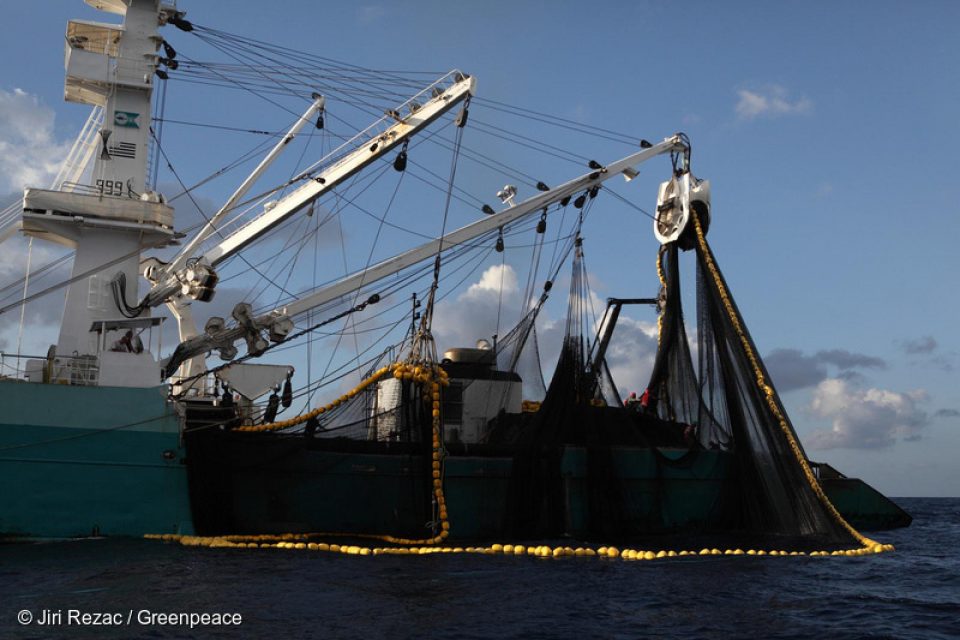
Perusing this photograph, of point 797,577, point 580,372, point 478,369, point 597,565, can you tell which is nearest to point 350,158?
point 478,369

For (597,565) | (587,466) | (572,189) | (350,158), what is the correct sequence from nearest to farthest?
(597,565)
(587,466)
(350,158)
(572,189)

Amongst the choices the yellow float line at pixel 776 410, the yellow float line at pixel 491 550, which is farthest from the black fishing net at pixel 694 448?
the yellow float line at pixel 491 550

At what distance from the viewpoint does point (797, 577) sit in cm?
1856

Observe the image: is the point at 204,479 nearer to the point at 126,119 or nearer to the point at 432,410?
the point at 432,410

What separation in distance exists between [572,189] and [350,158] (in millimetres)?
7658

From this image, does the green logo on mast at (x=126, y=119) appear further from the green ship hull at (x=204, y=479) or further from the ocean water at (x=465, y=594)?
the ocean water at (x=465, y=594)

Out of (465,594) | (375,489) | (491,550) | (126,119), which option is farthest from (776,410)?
(126,119)

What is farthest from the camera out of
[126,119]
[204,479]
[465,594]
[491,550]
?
[126,119]

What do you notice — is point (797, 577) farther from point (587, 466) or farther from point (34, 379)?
point (34, 379)

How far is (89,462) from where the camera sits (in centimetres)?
2130

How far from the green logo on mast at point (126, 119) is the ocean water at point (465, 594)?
1203 cm

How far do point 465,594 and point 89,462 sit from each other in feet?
34.5

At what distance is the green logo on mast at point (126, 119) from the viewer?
26.2 m

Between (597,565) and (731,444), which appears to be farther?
(731,444)
